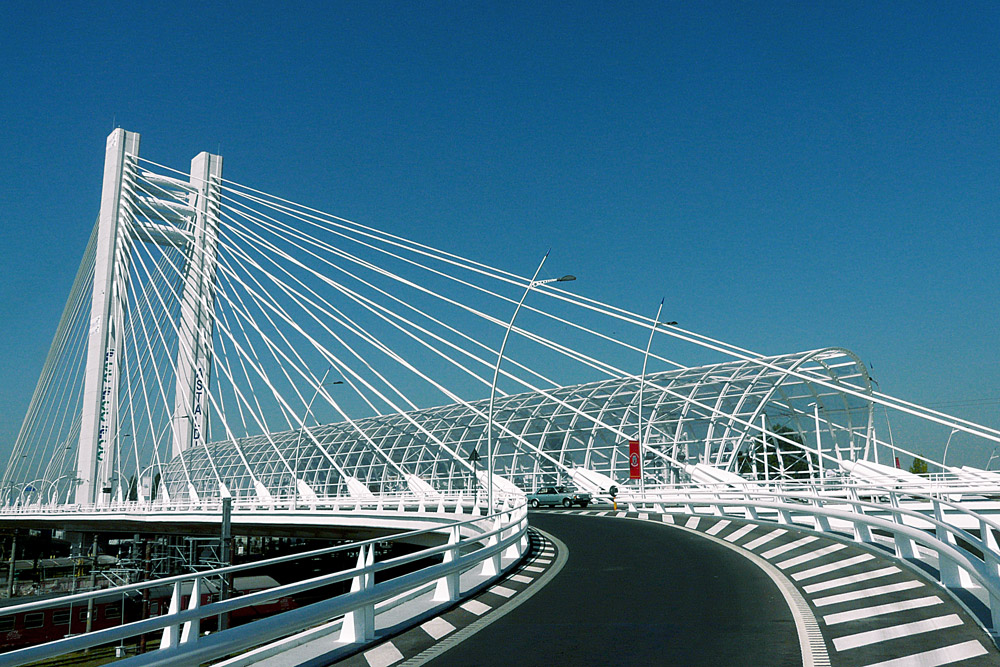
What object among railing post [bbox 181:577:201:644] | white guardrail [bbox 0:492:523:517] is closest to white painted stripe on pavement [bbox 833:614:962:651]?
railing post [bbox 181:577:201:644]

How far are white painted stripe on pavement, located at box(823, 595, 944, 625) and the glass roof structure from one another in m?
33.4

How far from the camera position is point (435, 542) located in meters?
37.7

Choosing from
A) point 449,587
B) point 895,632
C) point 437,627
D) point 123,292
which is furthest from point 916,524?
point 123,292

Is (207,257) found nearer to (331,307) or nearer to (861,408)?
(331,307)

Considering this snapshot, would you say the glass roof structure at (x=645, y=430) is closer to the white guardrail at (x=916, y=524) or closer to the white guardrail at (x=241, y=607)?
the white guardrail at (x=916, y=524)

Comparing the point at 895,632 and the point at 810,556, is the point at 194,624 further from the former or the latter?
the point at 810,556

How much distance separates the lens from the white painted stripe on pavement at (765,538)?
2173 cm

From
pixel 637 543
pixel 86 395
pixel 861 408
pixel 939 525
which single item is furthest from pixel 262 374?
pixel 939 525

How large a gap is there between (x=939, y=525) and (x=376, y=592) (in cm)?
720

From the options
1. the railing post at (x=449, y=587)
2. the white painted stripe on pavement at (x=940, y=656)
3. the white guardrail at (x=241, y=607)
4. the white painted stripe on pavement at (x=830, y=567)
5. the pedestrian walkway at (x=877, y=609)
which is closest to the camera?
the white guardrail at (x=241, y=607)

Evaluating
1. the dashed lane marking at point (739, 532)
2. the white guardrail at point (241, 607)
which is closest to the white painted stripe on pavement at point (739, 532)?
the dashed lane marking at point (739, 532)

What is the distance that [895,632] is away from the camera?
9750 millimetres

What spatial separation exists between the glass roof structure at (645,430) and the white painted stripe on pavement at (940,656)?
36.3 metres

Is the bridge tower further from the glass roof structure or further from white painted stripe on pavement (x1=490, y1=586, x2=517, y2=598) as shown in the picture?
white painted stripe on pavement (x1=490, y1=586, x2=517, y2=598)
